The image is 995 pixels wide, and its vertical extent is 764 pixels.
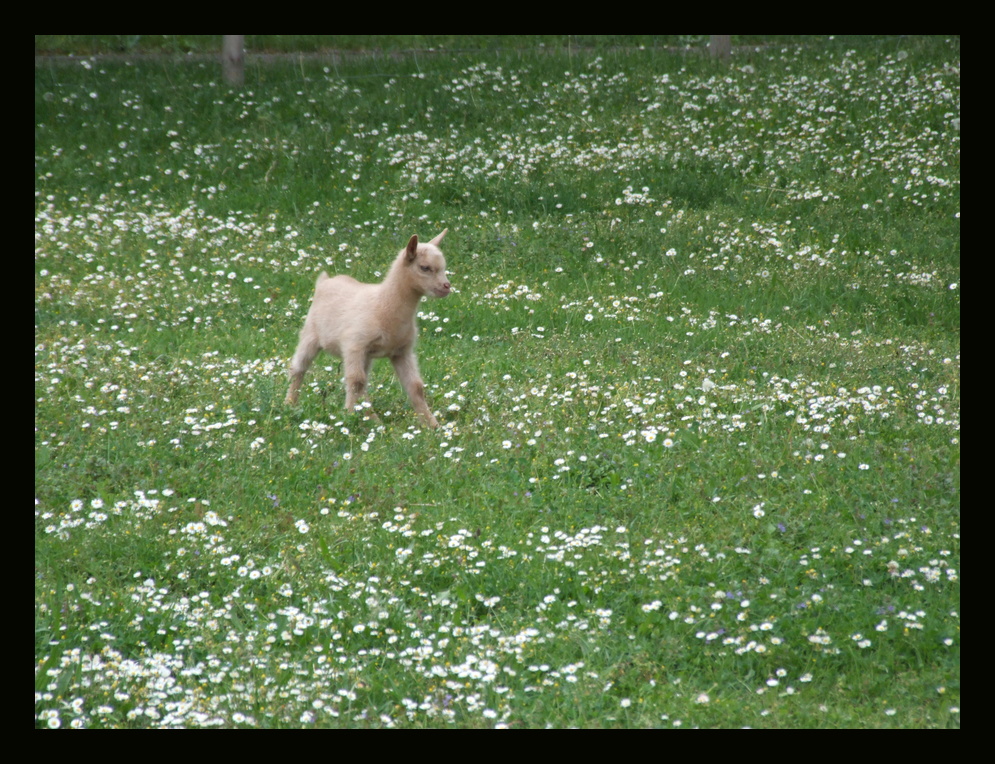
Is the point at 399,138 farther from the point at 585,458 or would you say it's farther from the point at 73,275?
the point at 585,458

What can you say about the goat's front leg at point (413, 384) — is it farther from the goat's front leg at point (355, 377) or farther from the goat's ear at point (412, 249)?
the goat's ear at point (412, 249)

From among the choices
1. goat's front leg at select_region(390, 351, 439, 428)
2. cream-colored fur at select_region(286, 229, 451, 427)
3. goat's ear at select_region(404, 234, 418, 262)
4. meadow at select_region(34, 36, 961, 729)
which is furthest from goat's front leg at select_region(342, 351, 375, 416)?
goat's ear at select_region(404, 234, 418, 262)

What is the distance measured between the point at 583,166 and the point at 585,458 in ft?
31.1

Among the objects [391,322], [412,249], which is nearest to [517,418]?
[391,322]

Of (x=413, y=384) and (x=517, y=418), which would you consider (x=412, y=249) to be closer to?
(x=413, y=384)

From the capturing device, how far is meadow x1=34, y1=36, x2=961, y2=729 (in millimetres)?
5031

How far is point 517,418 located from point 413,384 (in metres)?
0.97

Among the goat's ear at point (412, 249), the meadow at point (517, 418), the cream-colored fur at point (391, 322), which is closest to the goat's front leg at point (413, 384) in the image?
the cream-colored fur at point (391, 322)

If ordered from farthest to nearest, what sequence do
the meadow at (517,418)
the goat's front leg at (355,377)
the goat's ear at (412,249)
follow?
the goat's front leg at (355,377), the goat's ear at (412,249), the meadow at (517,418)

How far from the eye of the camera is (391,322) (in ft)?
27.6

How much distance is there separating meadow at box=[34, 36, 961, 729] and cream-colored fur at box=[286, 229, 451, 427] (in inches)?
14.2

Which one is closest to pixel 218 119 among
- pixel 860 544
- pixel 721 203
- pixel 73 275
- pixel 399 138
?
pixel 399 138

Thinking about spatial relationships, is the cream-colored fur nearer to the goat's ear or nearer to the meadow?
the goat's ear

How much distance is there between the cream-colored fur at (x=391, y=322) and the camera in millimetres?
8297
